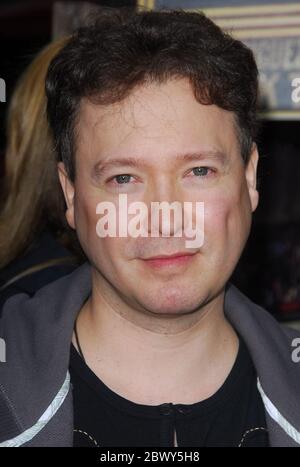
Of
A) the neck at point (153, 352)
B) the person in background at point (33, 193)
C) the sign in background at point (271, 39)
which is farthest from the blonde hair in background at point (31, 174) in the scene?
the neck at point (153, 352)

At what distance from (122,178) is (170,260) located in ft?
0.75

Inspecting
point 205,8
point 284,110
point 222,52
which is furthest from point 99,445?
point 205,8

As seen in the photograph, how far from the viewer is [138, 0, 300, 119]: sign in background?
2521 mm

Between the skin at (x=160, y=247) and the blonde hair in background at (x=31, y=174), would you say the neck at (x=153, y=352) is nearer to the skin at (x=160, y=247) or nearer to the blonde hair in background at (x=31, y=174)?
the skin at (x=160, y=247)

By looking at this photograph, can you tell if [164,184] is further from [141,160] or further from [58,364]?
[58,364]

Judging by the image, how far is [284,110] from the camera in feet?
8.47

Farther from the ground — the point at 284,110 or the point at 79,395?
the point at 284,110

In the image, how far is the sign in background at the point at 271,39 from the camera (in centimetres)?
252

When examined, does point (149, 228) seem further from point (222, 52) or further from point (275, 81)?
point (275, 81)

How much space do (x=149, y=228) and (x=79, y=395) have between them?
0.46 metres

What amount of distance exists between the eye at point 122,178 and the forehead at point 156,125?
5 cm

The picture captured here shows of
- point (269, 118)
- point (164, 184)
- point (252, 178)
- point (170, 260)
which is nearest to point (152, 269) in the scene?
point (170, 260)

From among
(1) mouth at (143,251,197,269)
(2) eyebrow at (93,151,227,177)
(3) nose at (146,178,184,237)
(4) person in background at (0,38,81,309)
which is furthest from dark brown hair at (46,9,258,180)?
(4) person in background at (0,38,81,309)

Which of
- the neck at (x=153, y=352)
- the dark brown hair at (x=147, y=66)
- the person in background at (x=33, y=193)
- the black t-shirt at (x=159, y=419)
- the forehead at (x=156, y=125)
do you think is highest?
the dark brown hair at (x=147, y=66)
